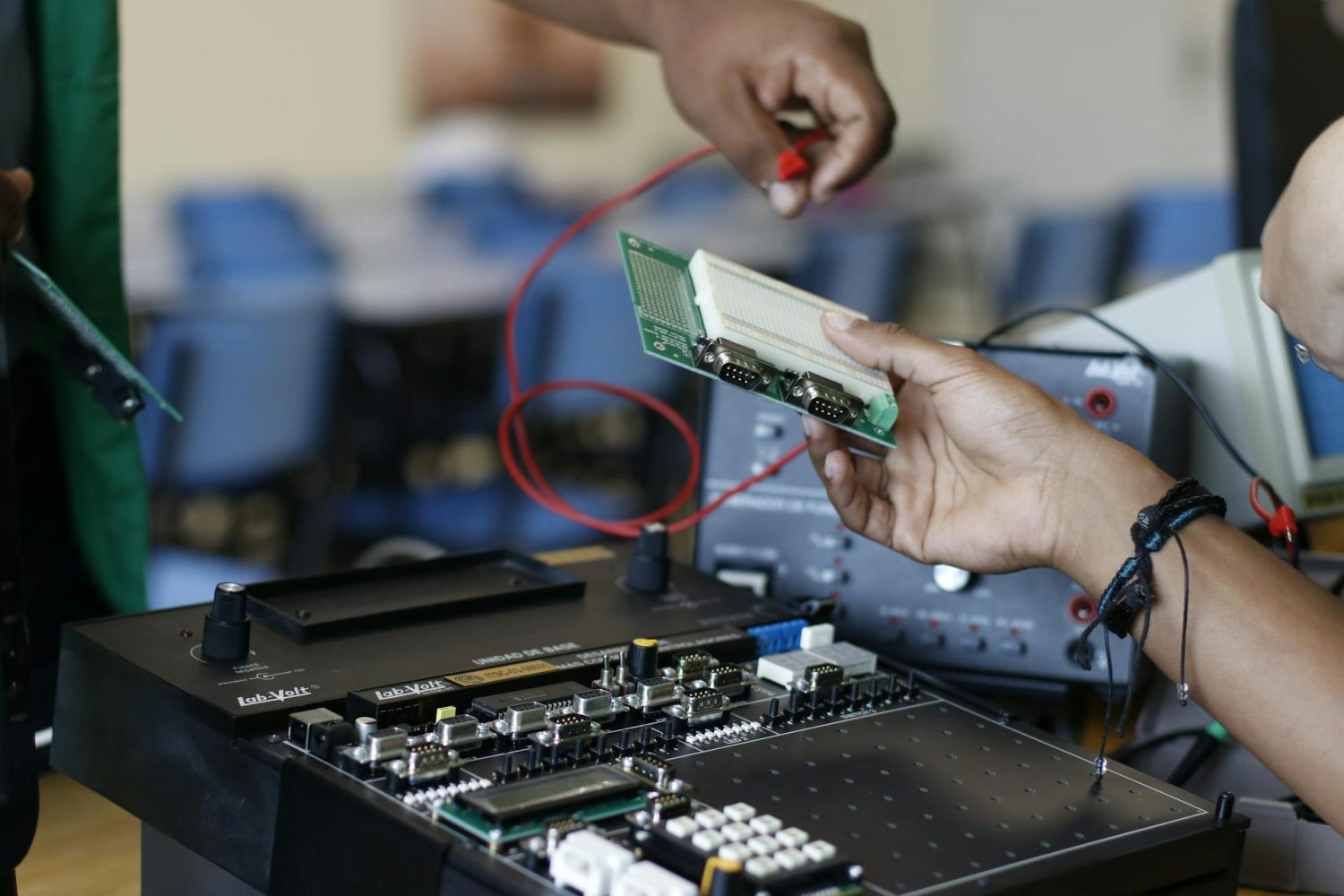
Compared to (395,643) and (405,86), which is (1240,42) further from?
(405,86)

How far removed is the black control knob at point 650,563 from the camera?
113 centimetres

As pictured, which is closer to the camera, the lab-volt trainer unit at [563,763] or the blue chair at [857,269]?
the lab-volt trainer unit at [563,763]

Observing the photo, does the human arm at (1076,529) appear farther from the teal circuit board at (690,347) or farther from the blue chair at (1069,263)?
the blue chair at (1069,263)

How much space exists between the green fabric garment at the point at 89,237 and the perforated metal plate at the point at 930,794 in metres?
0.71

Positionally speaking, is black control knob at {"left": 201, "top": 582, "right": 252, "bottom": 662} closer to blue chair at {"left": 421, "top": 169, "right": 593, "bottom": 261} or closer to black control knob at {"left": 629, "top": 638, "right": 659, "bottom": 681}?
black control knob at {"left": 629, "top": 638, "right": 659, "bottom": 681}

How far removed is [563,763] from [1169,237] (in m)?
6.92

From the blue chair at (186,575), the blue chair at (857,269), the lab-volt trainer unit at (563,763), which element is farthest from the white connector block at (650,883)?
the blue chair at (857,269)

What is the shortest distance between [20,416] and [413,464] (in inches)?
145

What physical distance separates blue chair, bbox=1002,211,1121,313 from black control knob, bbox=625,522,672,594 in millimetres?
6021

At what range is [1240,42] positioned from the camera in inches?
68.0

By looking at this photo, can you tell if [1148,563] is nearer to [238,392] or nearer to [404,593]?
[404,593]

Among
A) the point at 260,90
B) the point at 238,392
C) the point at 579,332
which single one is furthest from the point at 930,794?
the point at 260,90

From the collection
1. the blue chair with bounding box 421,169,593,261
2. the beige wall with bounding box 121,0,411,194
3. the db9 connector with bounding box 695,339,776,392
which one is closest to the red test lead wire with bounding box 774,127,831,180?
the db9 connector with bounding box 695,339,776,392

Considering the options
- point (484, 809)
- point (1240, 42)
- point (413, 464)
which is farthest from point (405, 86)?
point (484, 809)
